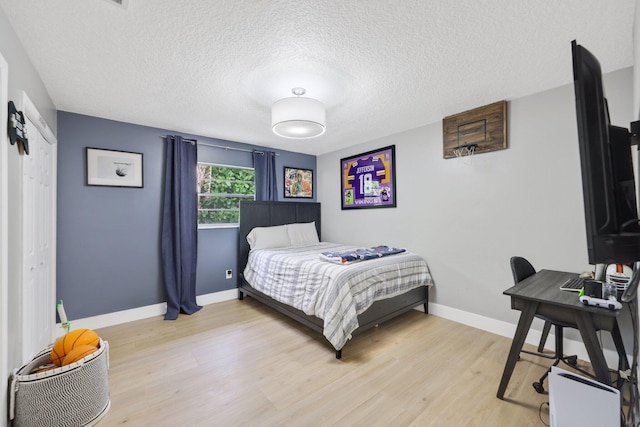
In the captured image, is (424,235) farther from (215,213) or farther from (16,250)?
(16,250)

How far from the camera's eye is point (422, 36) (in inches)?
68.6

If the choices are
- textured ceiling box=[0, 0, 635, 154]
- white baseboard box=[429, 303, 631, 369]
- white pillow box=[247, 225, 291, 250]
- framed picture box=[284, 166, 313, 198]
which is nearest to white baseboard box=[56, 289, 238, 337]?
white pillow box=[247, 225, 291, 250]

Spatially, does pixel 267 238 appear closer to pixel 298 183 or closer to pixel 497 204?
pixel 298 183

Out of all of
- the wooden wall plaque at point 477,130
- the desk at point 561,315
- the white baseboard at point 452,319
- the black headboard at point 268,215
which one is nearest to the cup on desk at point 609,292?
the desk at point 561,315

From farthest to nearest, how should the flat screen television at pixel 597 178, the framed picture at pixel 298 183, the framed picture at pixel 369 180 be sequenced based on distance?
the framed picture at pixel 298 183 < the framed picture at pixel 369 180 < the flat screen television at pixel 597 178

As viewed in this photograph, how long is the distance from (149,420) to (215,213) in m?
2.68

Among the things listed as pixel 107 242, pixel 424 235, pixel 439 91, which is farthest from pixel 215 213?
pixel 439 91

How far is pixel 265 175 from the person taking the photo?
4363 mm

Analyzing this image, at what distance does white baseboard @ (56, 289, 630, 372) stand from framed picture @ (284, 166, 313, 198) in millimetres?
2114

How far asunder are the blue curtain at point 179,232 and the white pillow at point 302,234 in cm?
141

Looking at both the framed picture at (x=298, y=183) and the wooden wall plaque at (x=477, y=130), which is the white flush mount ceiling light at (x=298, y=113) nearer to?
the wooden wall plaque at (x=477, y=130)

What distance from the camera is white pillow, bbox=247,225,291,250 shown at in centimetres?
403

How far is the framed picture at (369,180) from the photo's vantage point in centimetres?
380

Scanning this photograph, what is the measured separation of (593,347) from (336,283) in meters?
1.70
